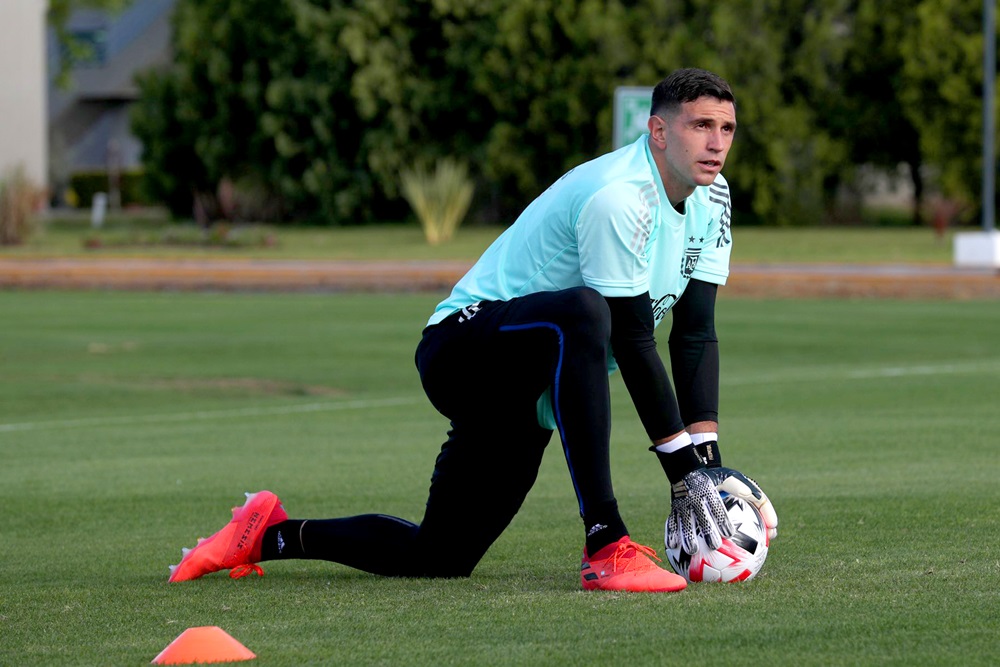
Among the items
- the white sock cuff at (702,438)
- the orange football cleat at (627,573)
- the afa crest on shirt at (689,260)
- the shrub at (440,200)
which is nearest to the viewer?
the orange football cleat at (627,573)

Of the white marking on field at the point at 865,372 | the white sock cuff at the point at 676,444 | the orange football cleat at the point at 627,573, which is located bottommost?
the white marking on field at the point at 865,372

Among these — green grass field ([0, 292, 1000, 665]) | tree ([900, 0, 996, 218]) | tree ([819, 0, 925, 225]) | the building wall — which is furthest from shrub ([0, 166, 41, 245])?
tree ([900, 0, 996, 218])

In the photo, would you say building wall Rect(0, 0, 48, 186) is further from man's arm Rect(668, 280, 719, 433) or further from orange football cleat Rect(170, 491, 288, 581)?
man's arm Rect(668, 280, 719, 433)

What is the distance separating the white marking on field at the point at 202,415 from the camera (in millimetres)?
11430

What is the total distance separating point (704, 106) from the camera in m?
4.99

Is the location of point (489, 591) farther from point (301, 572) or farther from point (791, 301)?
point (791, 301)

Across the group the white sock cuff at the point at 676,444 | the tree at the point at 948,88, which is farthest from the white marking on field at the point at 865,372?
the tree at the point at 948,88

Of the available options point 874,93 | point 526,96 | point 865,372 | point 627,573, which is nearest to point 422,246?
point 526,96

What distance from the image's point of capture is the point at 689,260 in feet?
17.5

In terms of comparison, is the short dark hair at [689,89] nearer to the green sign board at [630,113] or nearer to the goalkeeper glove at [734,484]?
the goalkeeper glove at [734,484]

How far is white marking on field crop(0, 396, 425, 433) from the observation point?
11430mm

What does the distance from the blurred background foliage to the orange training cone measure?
102 feet

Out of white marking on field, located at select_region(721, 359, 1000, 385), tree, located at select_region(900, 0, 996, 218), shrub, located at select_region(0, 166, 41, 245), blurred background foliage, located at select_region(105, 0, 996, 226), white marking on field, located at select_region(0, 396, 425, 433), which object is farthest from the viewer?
blurred background foliage, located at select_region(105, 0, 996, 226)

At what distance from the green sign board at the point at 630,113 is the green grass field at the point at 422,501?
5617 mm
